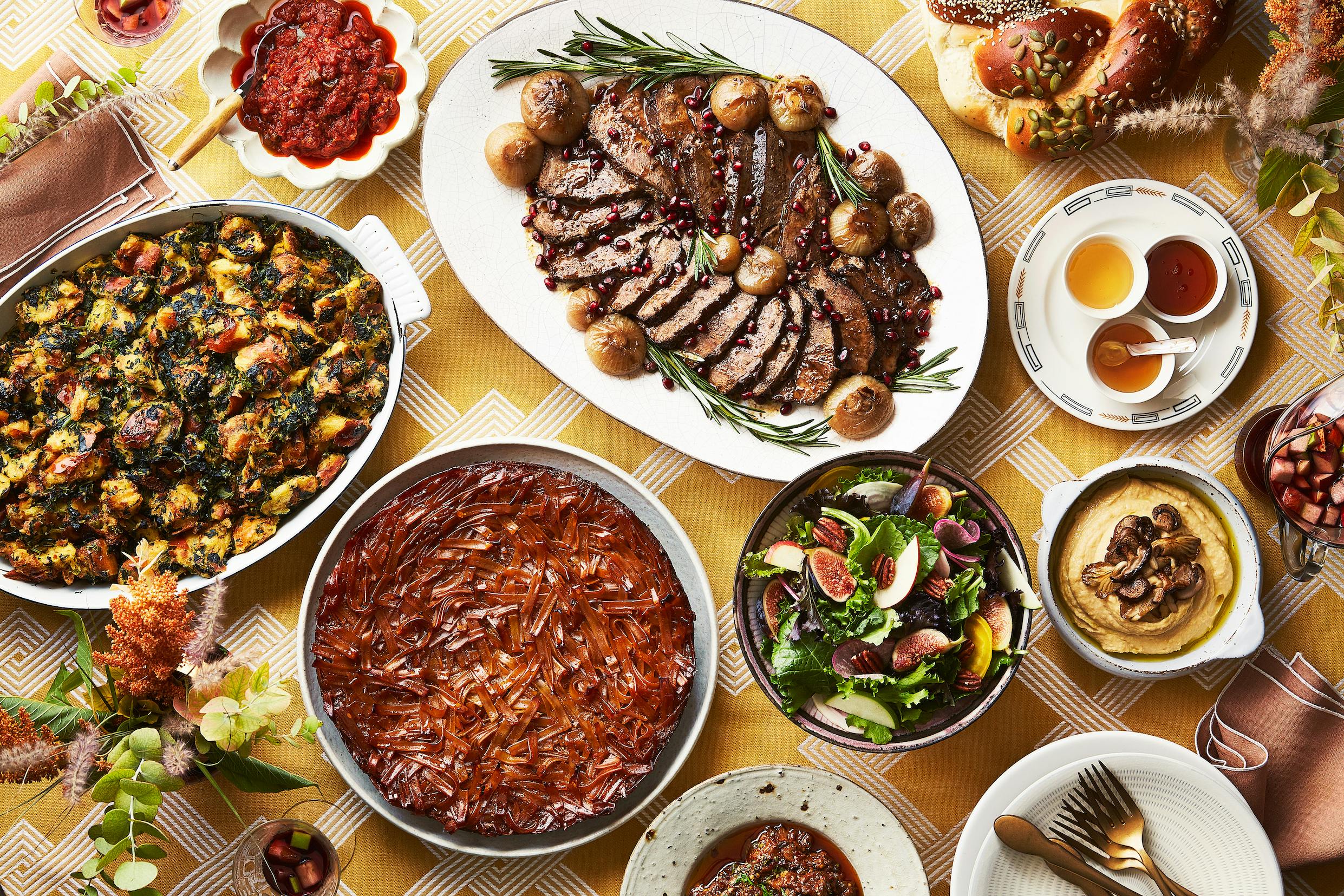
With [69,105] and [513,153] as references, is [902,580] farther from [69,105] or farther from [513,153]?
[69,105]

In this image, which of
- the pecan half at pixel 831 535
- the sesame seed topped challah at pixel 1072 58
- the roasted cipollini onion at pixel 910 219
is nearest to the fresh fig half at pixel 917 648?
the pecan half at pixel 831 535

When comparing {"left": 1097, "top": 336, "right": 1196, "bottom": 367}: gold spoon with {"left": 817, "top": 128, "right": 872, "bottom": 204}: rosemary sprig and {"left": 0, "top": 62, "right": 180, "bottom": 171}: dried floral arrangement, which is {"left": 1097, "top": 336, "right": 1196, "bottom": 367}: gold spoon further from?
{"left": 0, "top": 62, "right": 180, "bottom": 171}: dried floral arrangement

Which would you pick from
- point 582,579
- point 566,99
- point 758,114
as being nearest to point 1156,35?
point 758,114

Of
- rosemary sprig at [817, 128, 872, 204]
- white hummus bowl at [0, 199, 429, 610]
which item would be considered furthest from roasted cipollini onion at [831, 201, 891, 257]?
white hummus bowl at [0, 199, 429, 610]

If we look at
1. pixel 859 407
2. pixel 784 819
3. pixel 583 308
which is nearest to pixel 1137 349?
pixel 859 407

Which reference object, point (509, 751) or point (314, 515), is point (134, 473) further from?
point (509, 751)

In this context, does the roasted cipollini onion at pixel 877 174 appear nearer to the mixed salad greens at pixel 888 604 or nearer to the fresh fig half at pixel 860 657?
the mixed salad greens at pixel 888 604
